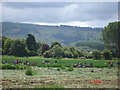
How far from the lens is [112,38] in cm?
8481

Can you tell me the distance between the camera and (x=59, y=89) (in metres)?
11.9

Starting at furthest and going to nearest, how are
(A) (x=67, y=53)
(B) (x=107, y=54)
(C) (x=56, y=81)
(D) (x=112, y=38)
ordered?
(A) (x=67, y=53) < (D) (x=112, y=38) < (B) (x=107, y=54) < (C) (x=56, y=81)

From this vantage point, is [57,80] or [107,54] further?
[107,54]

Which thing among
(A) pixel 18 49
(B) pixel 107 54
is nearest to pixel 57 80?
(B) pixel 107 54

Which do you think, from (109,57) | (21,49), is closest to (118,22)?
(109,57)

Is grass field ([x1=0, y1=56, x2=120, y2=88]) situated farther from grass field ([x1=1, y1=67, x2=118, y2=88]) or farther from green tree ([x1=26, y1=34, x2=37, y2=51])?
green tree ([x1=26, y1=34, x2=37, y2=51])

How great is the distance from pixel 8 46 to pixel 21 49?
9.52 meters

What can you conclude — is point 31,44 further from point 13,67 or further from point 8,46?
point 13,67

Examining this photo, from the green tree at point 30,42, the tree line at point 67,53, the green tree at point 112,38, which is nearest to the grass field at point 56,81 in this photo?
the tree line at point 67,53

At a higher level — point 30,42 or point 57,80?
point 30,42

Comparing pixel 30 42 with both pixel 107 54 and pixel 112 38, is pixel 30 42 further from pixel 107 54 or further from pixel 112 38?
pixel 112 38

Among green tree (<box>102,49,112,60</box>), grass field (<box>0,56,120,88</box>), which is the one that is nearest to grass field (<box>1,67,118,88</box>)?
grass field (<box>0,56,120,88</box>)

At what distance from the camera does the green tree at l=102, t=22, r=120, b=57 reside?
84.5 m

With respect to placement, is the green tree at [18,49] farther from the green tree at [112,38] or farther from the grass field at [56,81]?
the grass field at [56,81]
